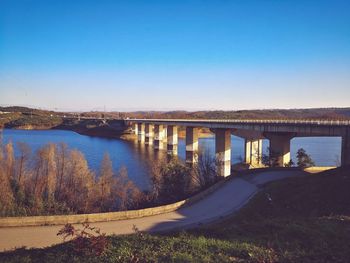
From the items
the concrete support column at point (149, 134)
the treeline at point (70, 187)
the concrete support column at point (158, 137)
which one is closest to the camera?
the treeline at point (70, 187)

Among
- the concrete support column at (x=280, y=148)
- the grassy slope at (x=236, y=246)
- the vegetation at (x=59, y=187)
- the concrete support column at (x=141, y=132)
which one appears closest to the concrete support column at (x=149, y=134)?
the concrete support column at (x=141, y=132)

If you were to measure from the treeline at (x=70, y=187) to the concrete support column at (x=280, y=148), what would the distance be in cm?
1491

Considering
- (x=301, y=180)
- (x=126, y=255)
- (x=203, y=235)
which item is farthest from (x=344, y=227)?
(x=301, y=180)

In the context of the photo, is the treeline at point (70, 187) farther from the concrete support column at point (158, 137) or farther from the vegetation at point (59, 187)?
the concrete support column at point (158, 137)

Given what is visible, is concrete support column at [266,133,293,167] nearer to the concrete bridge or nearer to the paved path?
the concrete bridge

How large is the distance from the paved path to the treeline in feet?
13.9

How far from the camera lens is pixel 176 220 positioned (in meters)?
17.8

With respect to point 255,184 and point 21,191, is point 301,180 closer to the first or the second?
point 255,184

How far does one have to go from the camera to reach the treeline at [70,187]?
23.8 m

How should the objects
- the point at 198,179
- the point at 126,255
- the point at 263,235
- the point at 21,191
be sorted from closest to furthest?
the point at 126,255 < the point at 263,235 < the point at 21,191 < the point at 198,179

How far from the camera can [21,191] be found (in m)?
24.1

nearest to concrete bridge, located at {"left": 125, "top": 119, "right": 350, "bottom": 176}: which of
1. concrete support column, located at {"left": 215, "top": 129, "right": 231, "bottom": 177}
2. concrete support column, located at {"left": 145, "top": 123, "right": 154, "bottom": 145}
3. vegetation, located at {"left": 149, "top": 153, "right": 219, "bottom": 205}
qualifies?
concrete support column, located at {"left": 215, "top": 129, "right": 231, "bottom": 177}

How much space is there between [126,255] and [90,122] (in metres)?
124

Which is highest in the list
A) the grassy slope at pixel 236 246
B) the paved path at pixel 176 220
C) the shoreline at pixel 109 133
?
the grassy slope at pixel 236 246
